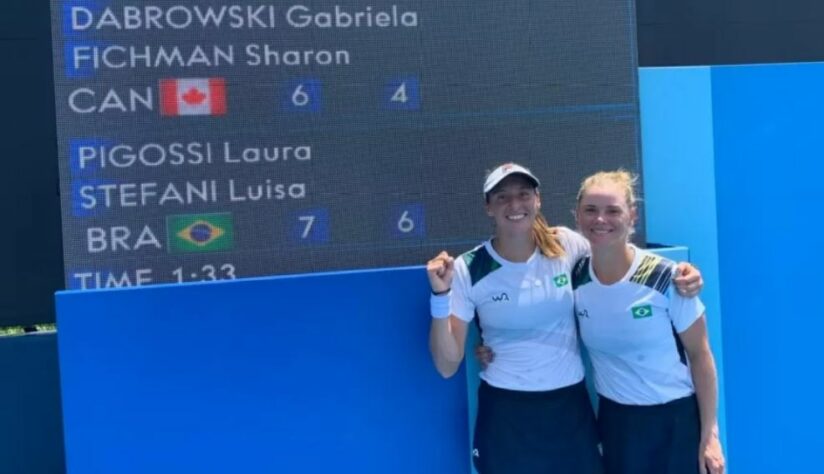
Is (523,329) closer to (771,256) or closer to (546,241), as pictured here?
(546,241)

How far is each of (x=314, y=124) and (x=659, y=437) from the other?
1.53 meters

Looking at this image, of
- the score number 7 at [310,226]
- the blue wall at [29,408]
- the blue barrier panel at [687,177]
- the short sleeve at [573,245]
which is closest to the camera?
the short sleeve at [573,245]

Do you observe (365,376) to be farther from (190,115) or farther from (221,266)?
(190,115)

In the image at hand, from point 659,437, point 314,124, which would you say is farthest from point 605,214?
point 314,124

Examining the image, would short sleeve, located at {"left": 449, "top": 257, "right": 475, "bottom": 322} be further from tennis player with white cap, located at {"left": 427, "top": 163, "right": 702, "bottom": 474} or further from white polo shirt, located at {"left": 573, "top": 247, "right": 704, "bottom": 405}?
white polo shirt, located at {"left": 573, "top": 247, "right": 704, "bottom": 405}

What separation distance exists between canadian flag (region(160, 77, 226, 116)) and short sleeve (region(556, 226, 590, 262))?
1.24m

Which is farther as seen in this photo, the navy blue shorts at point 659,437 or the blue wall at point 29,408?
the blue wall at point 29,408

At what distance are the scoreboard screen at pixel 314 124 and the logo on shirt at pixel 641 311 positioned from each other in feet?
2.83

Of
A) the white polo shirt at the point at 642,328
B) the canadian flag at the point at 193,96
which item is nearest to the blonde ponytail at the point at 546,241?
the white polo shirt at the point at 642,328

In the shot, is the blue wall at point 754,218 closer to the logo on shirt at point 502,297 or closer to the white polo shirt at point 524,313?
the white polo shirt at point 524,313

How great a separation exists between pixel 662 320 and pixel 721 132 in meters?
1.15

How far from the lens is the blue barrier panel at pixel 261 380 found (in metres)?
2.52

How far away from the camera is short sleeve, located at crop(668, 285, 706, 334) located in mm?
2193

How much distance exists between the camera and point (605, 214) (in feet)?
7.15
